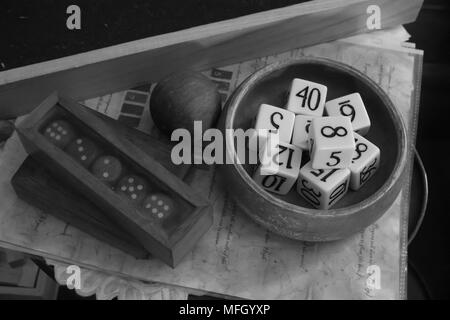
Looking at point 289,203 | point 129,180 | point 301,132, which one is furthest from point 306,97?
point 129,180

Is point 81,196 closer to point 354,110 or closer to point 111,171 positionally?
point 111,171

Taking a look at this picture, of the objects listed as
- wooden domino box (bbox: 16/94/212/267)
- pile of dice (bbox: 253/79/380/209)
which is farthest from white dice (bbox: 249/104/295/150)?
wooden domino box (bbox: 16/94/212/267)

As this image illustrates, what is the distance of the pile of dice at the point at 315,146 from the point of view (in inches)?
28.4

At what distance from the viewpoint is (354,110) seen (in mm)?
773

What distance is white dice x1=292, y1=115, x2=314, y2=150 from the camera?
768 mm

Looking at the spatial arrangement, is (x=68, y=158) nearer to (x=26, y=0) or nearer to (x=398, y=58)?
(x=26, y=0)

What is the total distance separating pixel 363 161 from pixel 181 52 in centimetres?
31

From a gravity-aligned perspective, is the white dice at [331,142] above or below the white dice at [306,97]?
below

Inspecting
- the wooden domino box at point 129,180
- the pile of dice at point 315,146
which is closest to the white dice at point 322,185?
the pile of dice at point 315,146

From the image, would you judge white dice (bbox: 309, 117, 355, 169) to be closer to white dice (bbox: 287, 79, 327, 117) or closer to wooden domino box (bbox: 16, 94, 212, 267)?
white dice (bbox: 287, 79, 327, 117)

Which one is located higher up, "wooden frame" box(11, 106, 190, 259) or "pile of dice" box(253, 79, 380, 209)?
"pile of dice" box(253, 79, 380, 209)

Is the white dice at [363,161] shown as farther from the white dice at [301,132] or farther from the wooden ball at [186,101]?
the wooden ball at [186,101]

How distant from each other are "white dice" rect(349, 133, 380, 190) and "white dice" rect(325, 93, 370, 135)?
2 centimetres

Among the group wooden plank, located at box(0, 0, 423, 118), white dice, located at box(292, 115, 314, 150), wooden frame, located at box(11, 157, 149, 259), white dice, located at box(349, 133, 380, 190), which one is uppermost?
wooden plank, located at box(0, 0, 423, 118)
